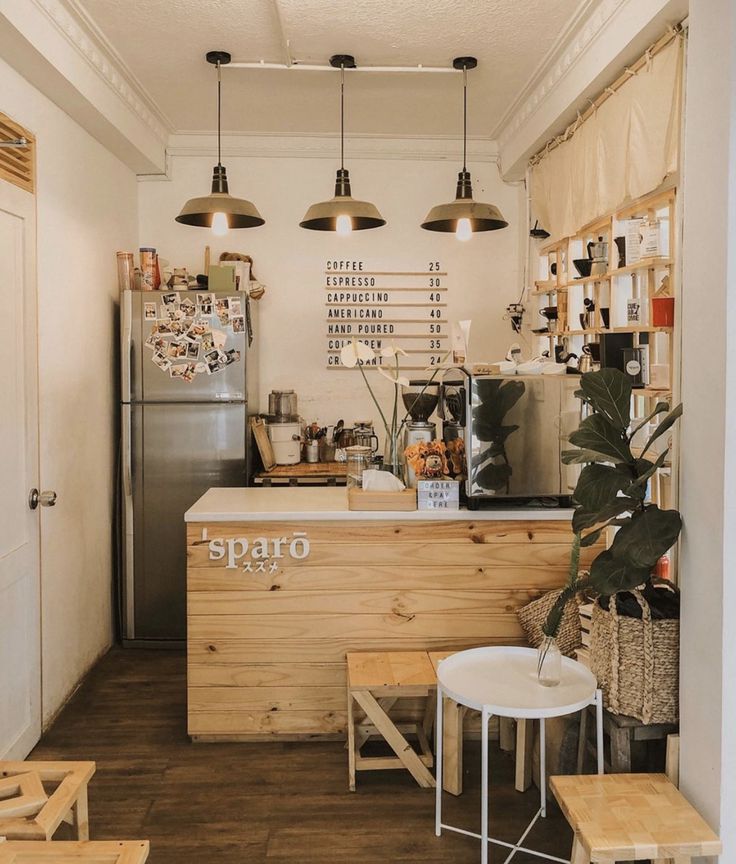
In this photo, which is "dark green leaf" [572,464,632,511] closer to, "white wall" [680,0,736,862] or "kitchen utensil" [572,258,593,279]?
"white wall" [680,0,736,862]

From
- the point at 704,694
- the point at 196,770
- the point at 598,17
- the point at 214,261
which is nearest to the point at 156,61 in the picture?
the point at 214,261

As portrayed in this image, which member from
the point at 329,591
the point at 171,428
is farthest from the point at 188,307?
the point at 329,591

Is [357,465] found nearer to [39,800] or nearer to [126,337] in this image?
[39,800]

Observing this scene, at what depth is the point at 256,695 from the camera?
332 centimetres

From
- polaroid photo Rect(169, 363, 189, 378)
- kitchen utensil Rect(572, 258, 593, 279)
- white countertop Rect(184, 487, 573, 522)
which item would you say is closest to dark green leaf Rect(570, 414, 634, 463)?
white countertop Rect(184, 487, 573, 522)

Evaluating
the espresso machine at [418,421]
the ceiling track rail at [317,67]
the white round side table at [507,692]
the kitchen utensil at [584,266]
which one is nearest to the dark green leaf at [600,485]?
the white round side table at [507,692]

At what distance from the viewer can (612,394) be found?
7.32 feet

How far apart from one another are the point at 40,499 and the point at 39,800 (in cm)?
152

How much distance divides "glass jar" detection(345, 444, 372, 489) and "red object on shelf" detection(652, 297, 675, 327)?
1.24m

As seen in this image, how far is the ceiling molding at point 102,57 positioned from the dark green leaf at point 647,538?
2.81 m

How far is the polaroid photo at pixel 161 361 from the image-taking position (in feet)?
14.9

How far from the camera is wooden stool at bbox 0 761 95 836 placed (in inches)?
78.2

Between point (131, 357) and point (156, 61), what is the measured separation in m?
1.52

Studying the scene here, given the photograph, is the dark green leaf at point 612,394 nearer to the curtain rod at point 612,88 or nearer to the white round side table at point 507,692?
the white round side table at point 507,692
